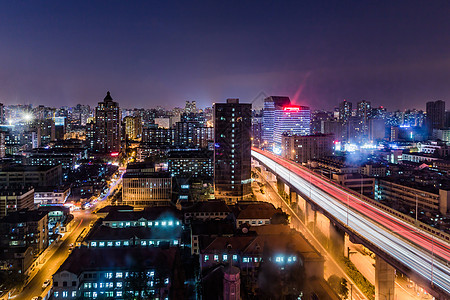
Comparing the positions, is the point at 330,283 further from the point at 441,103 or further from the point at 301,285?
the point at 441,103

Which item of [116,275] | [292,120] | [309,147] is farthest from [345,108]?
[116,275]

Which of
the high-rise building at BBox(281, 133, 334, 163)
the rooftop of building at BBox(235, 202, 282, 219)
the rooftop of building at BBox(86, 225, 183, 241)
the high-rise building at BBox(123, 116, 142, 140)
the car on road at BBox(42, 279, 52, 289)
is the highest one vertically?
the high-rise building at BBox(123, 116, 142, 140)

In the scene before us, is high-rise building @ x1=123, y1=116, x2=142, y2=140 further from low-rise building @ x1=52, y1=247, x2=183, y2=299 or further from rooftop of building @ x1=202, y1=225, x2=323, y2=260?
rooftop of building @ x1=202, y1=225, x2=323, y2=260

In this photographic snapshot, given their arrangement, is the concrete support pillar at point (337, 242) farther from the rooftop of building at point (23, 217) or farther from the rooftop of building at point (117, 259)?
the rooftop of building at point (23, 217)

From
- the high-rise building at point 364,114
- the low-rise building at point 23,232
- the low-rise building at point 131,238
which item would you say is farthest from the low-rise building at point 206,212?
the high-rise building at point 364,114

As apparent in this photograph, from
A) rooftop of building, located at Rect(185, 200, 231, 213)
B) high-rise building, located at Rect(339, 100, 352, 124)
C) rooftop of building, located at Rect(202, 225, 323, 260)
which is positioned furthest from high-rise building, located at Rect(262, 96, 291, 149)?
rooftop of building, located at Rect(202, 225, 323, 260)

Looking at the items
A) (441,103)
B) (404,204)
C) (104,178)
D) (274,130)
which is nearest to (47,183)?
(104,178)
